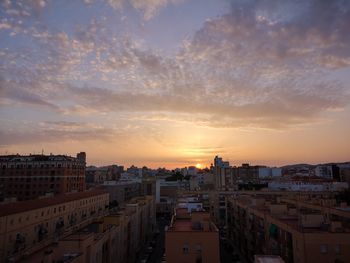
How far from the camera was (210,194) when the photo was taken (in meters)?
85.3

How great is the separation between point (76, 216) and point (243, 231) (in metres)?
30.7

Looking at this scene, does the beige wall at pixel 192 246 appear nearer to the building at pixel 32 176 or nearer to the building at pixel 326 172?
the building at pixel 32 176

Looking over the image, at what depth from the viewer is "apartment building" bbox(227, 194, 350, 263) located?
28.2 meters

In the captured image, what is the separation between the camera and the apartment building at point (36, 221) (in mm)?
34125

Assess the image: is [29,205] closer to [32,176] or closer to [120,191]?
[32,176]

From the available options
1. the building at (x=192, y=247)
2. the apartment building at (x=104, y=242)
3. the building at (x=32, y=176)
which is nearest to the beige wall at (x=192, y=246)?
the building at (x=192, y=247)

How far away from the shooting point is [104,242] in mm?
35531

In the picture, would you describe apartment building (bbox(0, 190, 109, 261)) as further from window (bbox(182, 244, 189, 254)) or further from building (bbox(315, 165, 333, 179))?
building (bbox(315, 165, 333, 179))

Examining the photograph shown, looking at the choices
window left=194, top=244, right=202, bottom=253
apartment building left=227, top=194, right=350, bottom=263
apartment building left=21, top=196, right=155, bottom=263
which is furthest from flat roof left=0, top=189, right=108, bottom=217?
apartment building left=227, top=194, right=350, bottom=263

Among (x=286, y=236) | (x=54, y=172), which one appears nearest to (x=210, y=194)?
(x=54, y=172)

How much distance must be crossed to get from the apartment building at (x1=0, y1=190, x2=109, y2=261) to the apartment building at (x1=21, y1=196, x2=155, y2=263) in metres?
3.59

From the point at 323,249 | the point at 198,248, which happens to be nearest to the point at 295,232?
the point at 323,249

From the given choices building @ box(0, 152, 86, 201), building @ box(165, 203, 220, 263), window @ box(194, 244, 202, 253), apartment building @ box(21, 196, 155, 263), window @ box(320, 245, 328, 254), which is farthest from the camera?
building @ box(0, 152, 86, 201)

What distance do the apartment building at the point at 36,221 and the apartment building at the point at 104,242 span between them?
11.8ft
